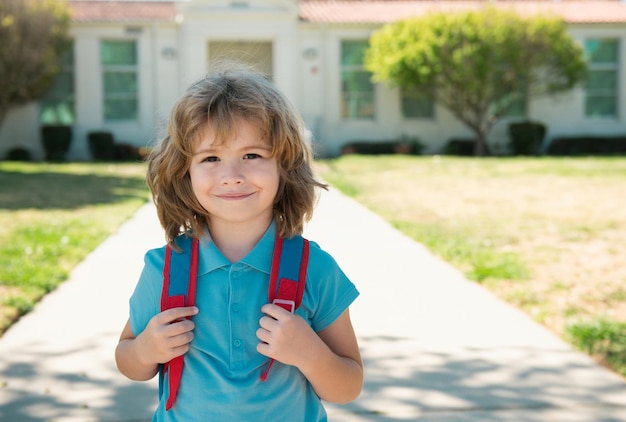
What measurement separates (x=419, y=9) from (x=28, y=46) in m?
11.1

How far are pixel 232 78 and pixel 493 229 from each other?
23.0 feet

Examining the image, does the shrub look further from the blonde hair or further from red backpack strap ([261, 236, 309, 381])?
red backpack strap ([261, 236, 309, 381])

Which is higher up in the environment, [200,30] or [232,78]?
[200,30]

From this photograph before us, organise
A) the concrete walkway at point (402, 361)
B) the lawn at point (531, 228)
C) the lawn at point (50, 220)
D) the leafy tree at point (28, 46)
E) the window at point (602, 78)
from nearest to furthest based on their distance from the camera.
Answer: the concrete walkway at point (402, 361) → the lawn at point (531, 228) → the lawn at point (50, 220) → the leafy tree at point (28, 46) → the window at point (602, 78)

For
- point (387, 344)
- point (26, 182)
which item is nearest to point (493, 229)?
point (387, 344)

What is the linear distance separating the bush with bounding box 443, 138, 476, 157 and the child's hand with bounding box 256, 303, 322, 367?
20990mm

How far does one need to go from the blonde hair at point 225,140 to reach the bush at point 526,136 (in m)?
20.9

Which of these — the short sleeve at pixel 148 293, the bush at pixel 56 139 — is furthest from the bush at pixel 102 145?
the short sleeve at pixel 148 293

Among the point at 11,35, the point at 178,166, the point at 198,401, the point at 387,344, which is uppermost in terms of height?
the point at 11,35

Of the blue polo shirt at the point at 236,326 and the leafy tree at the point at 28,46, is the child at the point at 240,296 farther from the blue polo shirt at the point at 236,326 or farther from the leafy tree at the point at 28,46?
the leafy tree at the point at 28,46

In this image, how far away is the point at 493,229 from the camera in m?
8.53

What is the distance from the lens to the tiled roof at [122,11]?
21562 millimetres

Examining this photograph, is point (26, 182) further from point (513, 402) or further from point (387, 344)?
point (513, 402)

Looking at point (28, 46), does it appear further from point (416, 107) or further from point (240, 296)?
point (240, 296)
